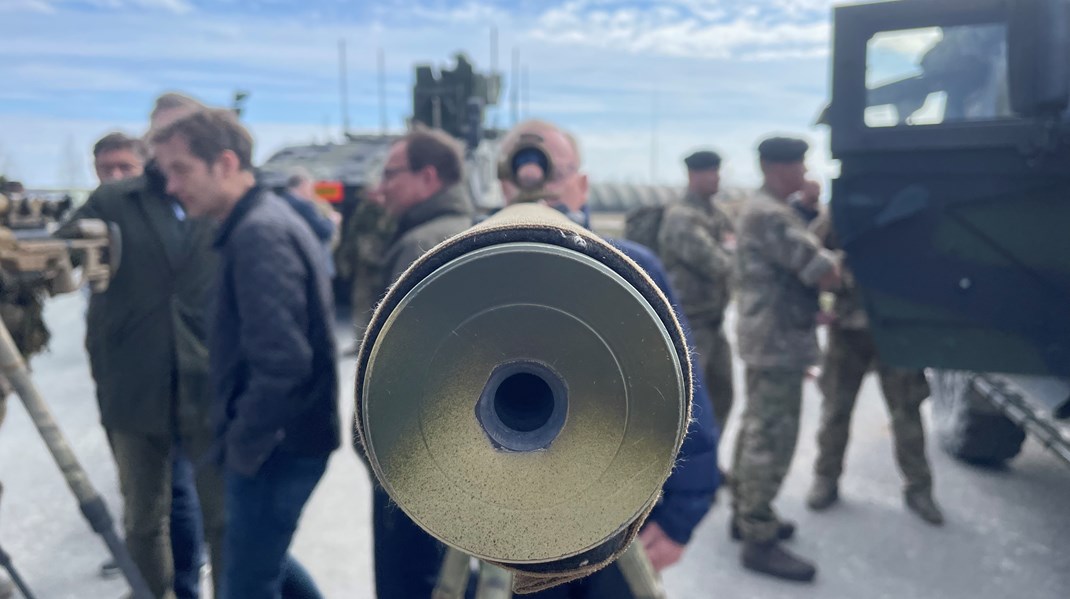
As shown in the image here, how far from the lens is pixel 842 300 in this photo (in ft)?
14.6

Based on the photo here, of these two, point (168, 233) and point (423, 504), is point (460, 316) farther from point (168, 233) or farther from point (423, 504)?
point (168, 233)

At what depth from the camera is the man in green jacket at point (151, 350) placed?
9.68 ft

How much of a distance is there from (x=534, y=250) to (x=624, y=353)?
143 millimetres

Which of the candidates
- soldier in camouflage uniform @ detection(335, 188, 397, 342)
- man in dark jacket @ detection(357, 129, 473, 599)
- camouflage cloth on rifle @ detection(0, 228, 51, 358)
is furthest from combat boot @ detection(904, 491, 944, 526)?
soldier in camouflage uniform @ detection(335, 188, 397, 342)

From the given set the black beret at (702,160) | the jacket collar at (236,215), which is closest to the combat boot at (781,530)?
the black beret at (702,160)

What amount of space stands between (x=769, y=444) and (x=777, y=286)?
79 cm

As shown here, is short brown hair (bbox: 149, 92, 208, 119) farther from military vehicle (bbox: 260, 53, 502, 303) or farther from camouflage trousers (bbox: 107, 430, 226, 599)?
military vehicle (bbox: 260, 53, 502, 303)

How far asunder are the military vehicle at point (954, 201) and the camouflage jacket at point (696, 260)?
1.30m

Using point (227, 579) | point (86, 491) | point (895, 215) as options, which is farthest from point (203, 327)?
point (895, 215)

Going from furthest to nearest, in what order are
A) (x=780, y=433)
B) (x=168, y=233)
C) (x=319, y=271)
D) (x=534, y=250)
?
1. (x=780, y=433)
2. (x=168, y=233)
3. (x=319, y=271)
4. (x=534, y=250)

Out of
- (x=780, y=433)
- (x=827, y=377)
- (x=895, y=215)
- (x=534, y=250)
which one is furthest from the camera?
(x=827, y=377)

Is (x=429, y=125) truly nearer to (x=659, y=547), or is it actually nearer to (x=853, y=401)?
(x=853, y=401)

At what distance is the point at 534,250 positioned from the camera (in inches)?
31.4

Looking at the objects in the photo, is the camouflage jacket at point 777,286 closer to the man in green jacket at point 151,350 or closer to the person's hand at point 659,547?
the person's hand at point 659,547
